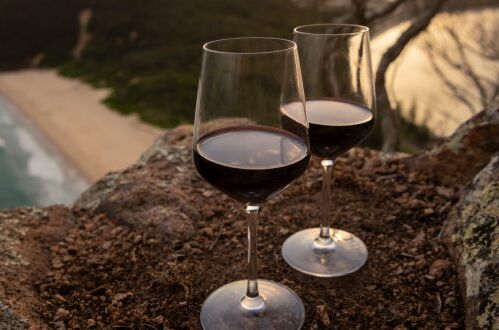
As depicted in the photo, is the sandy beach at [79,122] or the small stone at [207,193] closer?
the small stone at [207,193]

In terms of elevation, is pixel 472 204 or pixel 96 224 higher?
pixel 472 204

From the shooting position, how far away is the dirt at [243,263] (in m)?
1.72

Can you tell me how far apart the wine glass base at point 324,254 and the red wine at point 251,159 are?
1.68 feet

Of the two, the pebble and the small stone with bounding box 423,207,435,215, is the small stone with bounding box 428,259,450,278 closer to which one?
the small stone with bounding box 423,207,435,215

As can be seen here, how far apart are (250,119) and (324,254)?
0.75 metres

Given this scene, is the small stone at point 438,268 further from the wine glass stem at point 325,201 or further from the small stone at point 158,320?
the small stone at point 158,320

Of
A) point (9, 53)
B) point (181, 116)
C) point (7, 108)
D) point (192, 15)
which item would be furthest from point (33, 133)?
point (192, 15)

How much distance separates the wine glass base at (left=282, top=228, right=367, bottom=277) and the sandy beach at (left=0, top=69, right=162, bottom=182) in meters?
9.08

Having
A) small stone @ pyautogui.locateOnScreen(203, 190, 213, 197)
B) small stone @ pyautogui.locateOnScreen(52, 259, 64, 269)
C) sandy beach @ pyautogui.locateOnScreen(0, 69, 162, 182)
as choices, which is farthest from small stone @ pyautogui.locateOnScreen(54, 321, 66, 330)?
sandy beach @ pyautogui.locateOnScreen(0, 69, 162, 182)

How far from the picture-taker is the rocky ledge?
1704mm

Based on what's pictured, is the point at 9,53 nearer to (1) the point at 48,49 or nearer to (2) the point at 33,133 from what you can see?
(1) the point at 48,49

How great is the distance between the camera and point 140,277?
6.24 ft

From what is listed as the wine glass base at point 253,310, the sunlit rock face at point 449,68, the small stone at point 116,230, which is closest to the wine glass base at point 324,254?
the wine glass base at point 253,310

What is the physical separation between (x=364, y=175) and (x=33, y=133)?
12.3 metres
